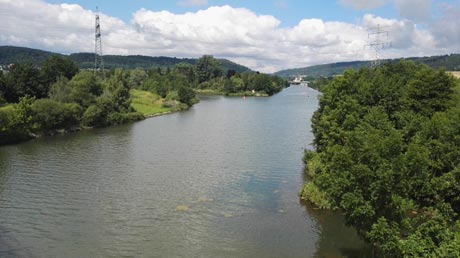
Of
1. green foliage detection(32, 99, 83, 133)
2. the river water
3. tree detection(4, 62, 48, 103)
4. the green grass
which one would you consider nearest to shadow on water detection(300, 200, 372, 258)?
the river water

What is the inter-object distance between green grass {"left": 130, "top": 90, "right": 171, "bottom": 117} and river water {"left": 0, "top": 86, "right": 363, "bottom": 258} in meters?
39.0

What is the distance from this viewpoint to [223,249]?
26312mm

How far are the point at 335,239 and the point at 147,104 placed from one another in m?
91.3

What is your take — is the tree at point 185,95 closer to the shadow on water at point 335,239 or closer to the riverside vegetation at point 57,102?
the riverside vegetation at point 57,102

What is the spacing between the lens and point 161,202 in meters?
35.2

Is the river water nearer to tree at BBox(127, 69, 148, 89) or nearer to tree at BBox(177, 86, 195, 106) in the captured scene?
tree at BBox(177, 86, 195, 106)

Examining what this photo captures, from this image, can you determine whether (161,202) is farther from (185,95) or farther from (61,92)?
(185,95)

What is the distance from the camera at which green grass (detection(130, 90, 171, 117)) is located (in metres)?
102

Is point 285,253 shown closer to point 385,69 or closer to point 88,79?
point 385,69

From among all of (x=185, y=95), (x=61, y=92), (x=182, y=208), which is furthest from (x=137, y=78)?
(x=182, y=208)

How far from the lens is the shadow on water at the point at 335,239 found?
25.4 metres

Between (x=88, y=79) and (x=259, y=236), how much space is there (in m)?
66.3

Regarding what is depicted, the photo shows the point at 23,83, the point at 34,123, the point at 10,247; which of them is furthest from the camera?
the point at 23,83

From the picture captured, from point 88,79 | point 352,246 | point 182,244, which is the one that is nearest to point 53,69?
point 88,79
